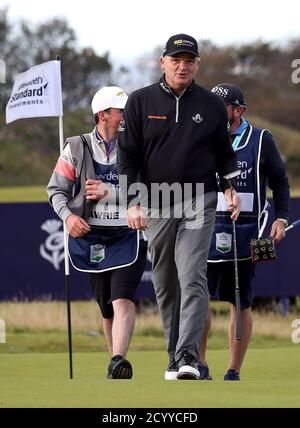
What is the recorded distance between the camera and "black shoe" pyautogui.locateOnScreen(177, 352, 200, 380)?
950cm

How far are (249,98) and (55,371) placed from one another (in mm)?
52945

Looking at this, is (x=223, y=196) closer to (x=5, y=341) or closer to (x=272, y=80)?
(x=5, y=341)

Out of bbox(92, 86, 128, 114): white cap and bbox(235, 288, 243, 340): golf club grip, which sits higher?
bbox(92, 86, 128, 114): white cap

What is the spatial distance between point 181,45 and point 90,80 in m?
53.8

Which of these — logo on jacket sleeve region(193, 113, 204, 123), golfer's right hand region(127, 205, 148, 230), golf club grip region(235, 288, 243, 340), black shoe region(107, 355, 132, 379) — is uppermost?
logo on jacket sleeve region(193, 113, 204, 123)

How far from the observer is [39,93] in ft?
39.4

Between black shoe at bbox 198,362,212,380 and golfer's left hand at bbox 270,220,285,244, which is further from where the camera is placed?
golfer's left hand at bbox 270,220,285,244

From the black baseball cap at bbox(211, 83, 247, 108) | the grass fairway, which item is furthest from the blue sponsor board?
the black baseball cap at bbox(211, 83, 247, 108)

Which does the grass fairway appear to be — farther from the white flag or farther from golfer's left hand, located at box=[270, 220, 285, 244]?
the white flag

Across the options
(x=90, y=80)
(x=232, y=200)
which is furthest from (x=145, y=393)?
(x=90, y=80)

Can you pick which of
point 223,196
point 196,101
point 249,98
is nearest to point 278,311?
point 223,196

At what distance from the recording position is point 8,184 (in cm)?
5191

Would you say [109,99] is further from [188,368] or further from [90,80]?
[90,80]

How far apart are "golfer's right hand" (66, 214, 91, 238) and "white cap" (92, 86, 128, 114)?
33.3 inches
